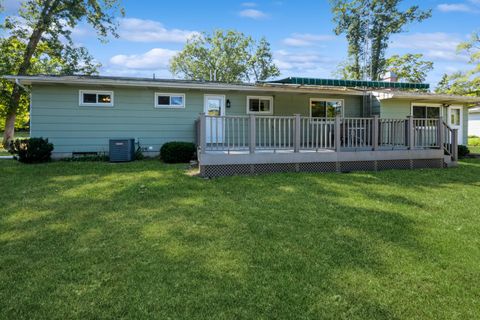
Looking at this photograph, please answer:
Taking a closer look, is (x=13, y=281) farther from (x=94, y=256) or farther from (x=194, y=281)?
(x=194, y=281)

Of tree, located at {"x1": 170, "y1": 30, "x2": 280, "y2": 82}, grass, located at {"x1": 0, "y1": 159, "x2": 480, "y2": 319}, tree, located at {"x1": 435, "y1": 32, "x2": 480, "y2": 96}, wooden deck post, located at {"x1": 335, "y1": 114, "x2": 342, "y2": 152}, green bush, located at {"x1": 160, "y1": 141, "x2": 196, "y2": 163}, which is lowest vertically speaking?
grass, located at {"x1": 0, "y1": 159, "x2": 480, "y2": 319}

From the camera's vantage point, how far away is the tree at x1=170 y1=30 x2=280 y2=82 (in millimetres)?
38500

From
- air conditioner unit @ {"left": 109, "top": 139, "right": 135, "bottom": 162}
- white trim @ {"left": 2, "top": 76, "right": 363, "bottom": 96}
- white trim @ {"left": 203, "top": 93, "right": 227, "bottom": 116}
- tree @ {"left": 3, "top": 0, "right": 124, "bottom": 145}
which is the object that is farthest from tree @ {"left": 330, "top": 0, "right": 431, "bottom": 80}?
air conditioner unit @ {"left": 109, "top": 139, "right": 135, "bottom": 162}

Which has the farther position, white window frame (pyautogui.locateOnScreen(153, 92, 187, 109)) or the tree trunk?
the tree trunk

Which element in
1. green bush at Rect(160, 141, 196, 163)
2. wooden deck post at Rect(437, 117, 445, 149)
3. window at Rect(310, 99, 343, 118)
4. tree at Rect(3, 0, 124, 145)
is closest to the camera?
wooden deck post at Rect(437, 117, 445, 149)

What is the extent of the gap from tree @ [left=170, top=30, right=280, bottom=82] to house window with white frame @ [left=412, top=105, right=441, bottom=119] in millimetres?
25833

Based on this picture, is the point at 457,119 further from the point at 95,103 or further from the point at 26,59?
the point at 26,59

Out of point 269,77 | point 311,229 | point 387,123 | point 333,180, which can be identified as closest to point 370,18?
point 269,77

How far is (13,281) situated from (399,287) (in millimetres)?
3512

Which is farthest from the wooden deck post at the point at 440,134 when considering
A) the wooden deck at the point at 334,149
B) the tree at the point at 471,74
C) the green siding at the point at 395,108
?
the tree at the point at 471,74

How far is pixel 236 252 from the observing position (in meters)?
3.54

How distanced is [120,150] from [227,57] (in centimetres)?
3086

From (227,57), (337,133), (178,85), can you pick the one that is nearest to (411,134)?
(337,133)

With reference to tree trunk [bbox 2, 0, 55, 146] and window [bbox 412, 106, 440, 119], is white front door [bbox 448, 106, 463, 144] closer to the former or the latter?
window [bbox 412, 106, 440, 119]
